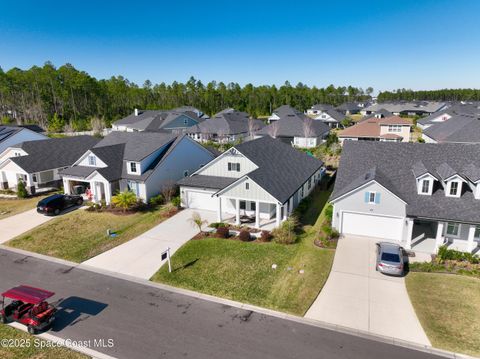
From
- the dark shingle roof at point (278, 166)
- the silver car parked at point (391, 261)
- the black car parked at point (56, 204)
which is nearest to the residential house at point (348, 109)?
the dark shingle roof at point (278, 166)

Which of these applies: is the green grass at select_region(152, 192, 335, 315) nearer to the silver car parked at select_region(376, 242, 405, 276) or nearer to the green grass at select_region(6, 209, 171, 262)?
the silver car parked at select_region(376, 242, 405, 276)

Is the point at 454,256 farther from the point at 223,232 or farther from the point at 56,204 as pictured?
the point at 56,204

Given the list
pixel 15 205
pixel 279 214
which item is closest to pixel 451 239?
pixel 279 214

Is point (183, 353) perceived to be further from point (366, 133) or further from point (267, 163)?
point (366, 133)

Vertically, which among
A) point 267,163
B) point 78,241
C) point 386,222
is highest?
point 267,163

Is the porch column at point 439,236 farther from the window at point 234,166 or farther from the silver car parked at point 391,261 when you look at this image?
the window at point 234,166

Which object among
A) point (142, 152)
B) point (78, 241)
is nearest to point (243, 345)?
point (78, 241)
